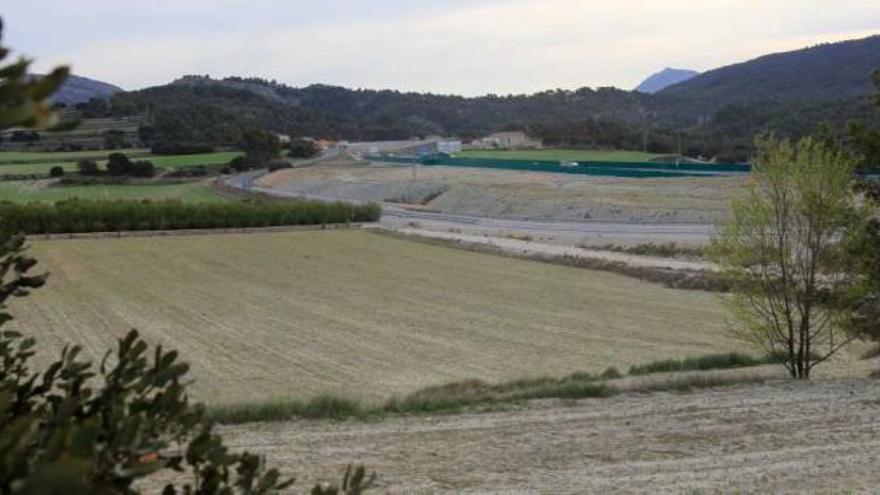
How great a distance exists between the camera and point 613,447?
1283cm

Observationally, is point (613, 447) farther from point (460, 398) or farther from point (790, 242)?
point (790, 242)

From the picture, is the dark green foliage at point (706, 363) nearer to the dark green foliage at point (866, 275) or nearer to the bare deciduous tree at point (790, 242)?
the bare deciduous tree at point (790, 242)

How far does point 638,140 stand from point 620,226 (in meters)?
95.8

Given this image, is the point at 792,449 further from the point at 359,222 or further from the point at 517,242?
the point at 359,222

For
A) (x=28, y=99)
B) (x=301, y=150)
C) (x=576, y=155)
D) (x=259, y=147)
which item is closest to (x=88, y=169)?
(x=259, y=147)

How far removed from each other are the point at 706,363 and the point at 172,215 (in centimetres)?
5874

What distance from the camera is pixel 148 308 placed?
39344 mm

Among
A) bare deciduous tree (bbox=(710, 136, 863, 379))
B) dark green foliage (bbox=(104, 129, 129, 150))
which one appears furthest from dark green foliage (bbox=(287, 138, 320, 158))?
bare deciduous tree (bbox=(710, 136, 863, 379))

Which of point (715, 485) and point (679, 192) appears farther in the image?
point (679, 192)

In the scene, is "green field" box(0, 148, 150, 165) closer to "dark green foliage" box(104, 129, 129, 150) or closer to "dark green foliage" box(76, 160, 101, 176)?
"dark green foliage" box(104, 129, 129, 150)

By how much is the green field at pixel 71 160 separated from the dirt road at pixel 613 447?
350 feet

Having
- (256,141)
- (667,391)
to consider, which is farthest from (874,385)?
(256,141)

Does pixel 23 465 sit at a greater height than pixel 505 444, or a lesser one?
greater

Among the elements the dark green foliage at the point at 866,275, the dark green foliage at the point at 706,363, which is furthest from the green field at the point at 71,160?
the dark green foliage at the point at 866,275
